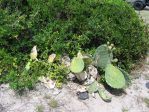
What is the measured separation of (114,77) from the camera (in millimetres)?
5836

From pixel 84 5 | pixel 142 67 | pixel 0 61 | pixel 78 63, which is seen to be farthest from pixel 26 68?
pixel 142 67

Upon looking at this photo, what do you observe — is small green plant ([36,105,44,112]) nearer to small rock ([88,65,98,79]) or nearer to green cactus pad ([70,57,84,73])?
green cactus pad ([70,57,84,73])

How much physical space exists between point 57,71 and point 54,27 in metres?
0.82

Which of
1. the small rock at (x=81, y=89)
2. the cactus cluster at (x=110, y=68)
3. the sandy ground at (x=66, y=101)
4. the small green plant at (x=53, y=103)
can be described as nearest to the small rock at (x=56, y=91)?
the sandy ground at (x=66, y=101)

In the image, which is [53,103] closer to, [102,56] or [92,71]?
[92,71]

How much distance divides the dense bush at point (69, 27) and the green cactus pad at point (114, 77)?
23.1 inches

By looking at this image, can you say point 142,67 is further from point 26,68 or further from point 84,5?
point 26,68

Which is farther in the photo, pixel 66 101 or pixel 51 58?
pixel 51 58

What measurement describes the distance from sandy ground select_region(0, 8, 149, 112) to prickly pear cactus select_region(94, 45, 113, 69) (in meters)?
0.52

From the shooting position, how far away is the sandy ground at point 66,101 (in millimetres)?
5293

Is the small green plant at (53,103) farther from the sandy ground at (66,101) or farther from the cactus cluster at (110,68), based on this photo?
the cactus cluster at (110,68)

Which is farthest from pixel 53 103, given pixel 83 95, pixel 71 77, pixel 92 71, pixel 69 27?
pixel 69 27

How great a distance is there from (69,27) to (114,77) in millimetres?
1137

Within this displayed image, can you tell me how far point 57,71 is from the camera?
18.9ft
